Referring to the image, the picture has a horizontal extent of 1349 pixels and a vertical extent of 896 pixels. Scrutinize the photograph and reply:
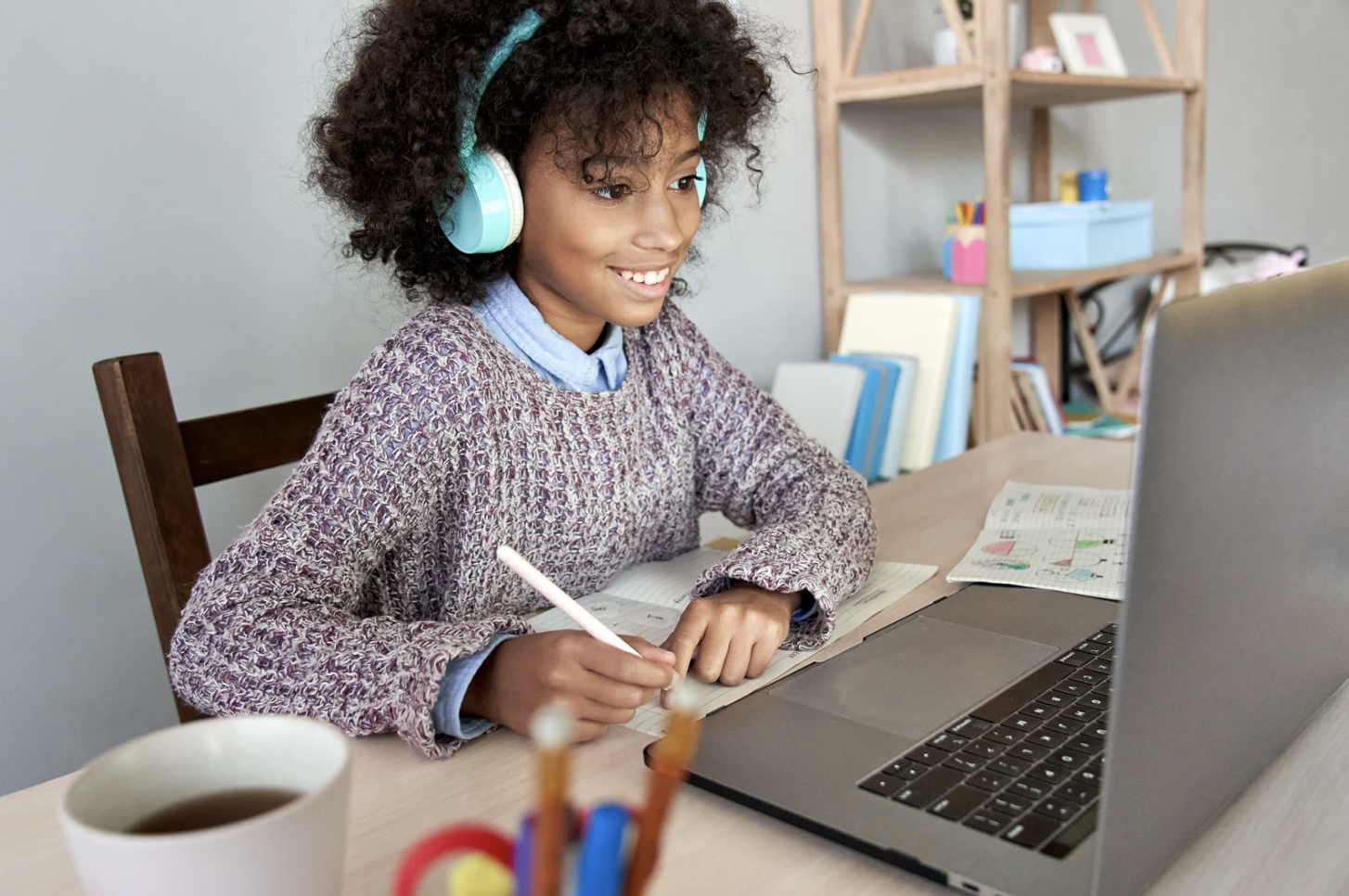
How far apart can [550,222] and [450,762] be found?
44 cm

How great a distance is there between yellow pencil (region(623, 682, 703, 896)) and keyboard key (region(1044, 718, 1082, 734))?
0.37m

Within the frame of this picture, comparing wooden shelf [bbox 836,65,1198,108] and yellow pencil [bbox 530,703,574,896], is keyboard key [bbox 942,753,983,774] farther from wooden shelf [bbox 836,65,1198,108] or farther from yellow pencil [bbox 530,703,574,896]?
wooden shelf [bbox 836,65,1198,108]

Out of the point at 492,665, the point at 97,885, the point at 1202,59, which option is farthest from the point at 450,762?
the point at 1202,59

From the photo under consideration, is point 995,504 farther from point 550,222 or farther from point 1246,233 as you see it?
point 1246,233

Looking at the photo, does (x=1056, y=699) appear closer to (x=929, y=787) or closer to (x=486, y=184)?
(x=929, y=787)

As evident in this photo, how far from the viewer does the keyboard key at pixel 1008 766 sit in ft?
1.73

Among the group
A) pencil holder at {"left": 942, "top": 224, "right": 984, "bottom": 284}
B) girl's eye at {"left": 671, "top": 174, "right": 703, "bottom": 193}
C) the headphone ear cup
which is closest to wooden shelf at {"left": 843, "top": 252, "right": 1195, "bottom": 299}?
pencil holder at {"left": 942, "top": 224, "right": 984, "bottom": 284}

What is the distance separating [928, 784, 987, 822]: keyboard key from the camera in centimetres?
49

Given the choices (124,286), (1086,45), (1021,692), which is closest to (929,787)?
(1021,692)

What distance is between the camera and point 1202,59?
2.29m

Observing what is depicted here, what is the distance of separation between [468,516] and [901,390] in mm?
1145

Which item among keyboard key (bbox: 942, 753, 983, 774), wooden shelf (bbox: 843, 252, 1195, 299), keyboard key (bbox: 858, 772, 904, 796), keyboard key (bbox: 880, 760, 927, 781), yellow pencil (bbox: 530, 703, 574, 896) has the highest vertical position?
yellow pencil (bbox: 530, 703, 574, 896)

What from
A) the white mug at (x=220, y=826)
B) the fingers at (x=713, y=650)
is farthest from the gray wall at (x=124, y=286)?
the white mug at (x=220, y=826)

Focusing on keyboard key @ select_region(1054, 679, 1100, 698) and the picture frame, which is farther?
the picture frame
